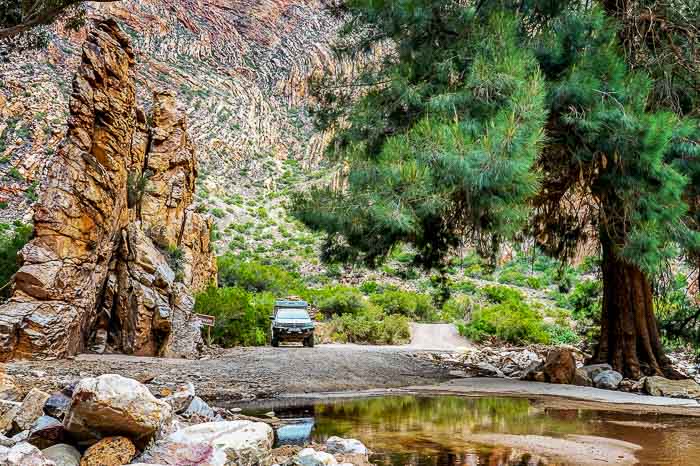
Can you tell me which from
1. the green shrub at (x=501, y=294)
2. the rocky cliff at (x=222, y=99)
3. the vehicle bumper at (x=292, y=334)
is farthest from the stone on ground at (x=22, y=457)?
the green shrub at (x=501, y=294)

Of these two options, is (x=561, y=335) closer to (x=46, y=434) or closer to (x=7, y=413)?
(x=7, y=413)

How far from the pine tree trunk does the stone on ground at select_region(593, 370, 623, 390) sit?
484 millimetres

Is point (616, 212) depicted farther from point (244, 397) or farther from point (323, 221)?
point (244, 397)

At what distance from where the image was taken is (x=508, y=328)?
25.7 m

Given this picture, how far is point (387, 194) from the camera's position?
7770 mm

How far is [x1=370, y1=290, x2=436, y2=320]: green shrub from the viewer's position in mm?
31359

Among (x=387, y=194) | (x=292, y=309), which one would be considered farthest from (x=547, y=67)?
(x=292, y=309)

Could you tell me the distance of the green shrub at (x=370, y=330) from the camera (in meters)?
25.4

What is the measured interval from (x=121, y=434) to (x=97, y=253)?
9076 mm

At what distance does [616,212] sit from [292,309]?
511 inches

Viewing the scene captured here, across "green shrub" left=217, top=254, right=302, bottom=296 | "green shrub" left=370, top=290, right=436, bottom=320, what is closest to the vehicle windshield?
"green shrub" left=217, top=254, right=302, bottom=296

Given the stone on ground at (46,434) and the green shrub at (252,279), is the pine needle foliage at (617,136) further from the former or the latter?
the green shrub at (252,279)

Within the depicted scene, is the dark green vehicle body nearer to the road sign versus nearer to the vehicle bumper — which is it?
the vehicle bumper

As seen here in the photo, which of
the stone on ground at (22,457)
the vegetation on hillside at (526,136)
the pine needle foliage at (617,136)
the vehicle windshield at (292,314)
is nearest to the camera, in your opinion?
the stone on ground at (22,457)
